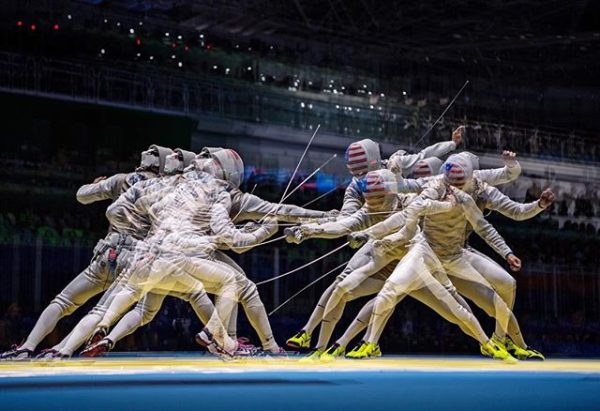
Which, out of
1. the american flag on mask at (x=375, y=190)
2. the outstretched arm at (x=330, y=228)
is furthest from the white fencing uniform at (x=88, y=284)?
the american flag on mask at (x=375, y=190)

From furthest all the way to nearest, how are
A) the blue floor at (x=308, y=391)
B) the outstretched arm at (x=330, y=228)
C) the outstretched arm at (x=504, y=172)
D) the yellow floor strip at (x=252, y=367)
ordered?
the outstretched arm at (x=504, y=172)
the outstretched arm at (x=330, y=228)
the yellow floor strip at (x=252, y=367)
the blue floor at (x=308, y=391)

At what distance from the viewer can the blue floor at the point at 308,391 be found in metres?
4.33

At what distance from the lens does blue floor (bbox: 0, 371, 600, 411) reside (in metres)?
4.33

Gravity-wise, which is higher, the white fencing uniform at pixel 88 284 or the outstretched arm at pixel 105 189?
the outstretched arm at pixel 105 189

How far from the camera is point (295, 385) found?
5.52 m

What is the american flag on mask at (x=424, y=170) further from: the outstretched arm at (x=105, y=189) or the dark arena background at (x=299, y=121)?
the outstretched arm at (x=105, y=189)

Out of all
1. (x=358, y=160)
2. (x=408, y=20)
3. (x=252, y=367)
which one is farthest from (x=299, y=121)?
(x=252, y=367)

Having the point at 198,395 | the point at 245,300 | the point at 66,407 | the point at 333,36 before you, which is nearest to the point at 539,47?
the point at 333,36

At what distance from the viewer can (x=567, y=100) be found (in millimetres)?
11094

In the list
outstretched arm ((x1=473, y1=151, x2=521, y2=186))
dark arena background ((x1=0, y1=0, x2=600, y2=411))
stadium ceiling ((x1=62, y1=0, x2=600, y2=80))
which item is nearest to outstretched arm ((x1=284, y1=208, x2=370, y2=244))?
dark arena background ((x1=0, y1=0, x2=600, y2=411))

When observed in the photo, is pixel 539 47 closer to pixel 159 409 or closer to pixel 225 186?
pixel 225 186

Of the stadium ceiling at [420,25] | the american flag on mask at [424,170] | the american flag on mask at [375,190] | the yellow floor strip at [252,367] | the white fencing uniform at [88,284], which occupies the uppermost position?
the stadium ceiling at [420,25]

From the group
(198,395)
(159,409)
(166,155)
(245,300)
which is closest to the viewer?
(159,409)

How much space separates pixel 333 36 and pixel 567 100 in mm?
2577
